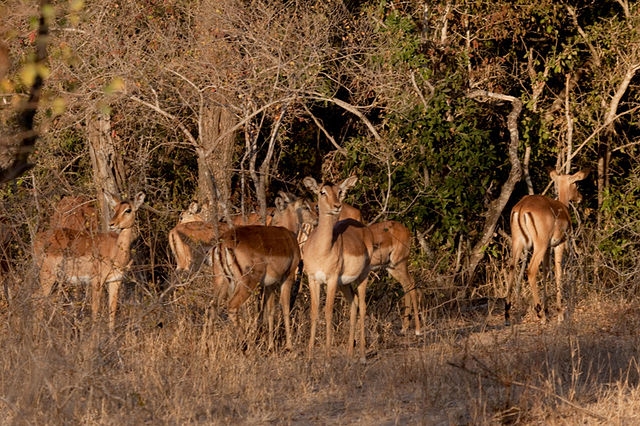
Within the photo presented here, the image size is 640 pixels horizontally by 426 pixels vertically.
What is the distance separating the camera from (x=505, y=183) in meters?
12.1

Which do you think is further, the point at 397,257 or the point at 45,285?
the point at 397,257

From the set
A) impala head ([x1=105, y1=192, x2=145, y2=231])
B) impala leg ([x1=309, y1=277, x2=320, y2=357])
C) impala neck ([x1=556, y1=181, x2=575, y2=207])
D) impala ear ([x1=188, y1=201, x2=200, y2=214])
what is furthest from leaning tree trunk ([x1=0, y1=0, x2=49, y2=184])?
impala neck ([x1=556, y1=181, x2=575, y2=207])

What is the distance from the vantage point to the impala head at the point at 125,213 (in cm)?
979

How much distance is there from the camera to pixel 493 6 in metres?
11.8

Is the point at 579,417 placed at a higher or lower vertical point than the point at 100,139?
lower

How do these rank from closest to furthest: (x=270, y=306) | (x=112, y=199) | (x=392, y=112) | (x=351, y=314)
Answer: (x=351, y=314)
(x=270, y=306)
(x=112, y=199)
(x=392, y=112)

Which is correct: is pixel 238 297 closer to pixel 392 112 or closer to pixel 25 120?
pixel 392 112

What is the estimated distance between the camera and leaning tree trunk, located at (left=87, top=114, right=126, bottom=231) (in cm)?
1087

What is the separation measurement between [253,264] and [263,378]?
72.6 inches

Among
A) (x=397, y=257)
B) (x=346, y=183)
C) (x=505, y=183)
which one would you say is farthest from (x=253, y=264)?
(x=505, y=183)

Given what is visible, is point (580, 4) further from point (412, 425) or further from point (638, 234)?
point (412, 425)

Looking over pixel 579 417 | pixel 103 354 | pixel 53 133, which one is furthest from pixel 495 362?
pixel 53 133

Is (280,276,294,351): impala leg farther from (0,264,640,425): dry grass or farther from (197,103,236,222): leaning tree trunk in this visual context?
(197,103,236,222): leaning tree trunk

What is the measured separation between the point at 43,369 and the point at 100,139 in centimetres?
559
